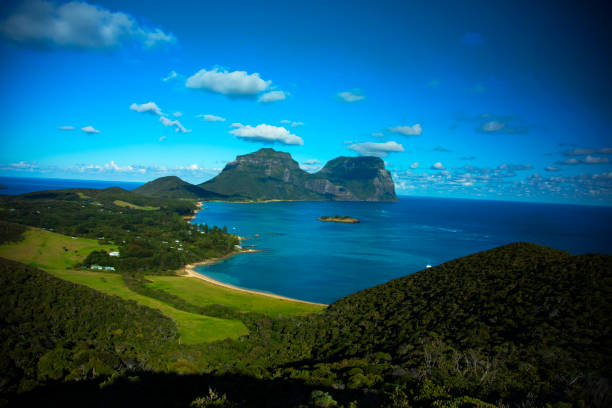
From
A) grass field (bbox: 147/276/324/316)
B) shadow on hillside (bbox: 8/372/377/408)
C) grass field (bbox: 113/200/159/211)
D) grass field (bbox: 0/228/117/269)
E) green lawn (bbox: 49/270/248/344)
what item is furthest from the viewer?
grass field (bbox: 113/200/159/211)

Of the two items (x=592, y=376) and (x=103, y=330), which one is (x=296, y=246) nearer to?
(x=103, y=330)

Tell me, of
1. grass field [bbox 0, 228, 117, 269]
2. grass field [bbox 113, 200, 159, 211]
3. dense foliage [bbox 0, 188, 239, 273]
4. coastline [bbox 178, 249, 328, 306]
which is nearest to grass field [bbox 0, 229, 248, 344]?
grass field [bbox 0, 228, 117, 269]

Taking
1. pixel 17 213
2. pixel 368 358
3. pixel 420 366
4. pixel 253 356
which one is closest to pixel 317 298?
pixel 253 356

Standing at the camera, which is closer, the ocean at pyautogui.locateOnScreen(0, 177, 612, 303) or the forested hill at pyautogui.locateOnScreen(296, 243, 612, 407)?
the forested hill at pyautogui.locateOnScreen(296, 243, 612, 407)

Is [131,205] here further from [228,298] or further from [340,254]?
[228,298]

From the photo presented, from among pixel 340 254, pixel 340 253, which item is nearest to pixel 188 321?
pixel 340 254

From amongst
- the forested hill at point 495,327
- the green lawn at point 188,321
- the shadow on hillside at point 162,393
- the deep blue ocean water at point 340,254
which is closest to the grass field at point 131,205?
the deep blue ocean water at point 340,254

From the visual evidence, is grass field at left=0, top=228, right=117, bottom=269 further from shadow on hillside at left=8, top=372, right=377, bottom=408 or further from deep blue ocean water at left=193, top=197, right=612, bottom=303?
shadow on hillside at left=8, top=372, right=377, bottom=408
